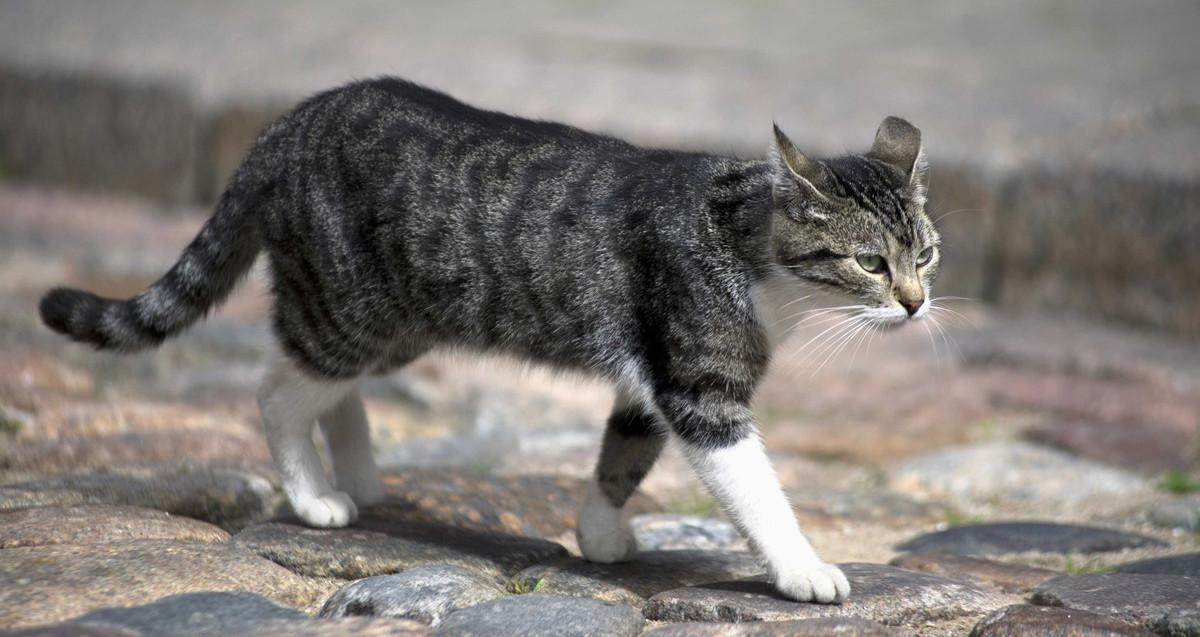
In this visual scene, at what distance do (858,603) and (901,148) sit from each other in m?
1.06

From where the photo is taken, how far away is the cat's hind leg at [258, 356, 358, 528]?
11.1 feet

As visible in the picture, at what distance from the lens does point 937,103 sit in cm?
666

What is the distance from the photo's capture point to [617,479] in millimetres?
3381

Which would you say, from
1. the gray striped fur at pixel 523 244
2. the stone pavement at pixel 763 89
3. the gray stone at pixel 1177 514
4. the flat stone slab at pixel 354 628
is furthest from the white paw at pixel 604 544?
the stone pavement at pixel 763 89

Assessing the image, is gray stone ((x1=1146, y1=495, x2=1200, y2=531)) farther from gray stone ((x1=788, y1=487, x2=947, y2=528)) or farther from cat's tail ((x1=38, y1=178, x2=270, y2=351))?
cat's tail ((x1=38, y1=178, x2=270, y2=351))

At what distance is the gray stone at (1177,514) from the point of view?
12.4 feet

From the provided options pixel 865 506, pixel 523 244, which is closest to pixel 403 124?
pixel 523 244

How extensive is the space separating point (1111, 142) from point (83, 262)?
441 centimetres

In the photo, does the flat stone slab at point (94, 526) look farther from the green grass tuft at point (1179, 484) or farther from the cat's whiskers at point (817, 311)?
the green grass tuft at point (1179, 484)

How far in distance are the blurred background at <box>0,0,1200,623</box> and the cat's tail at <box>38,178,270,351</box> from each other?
388 mm

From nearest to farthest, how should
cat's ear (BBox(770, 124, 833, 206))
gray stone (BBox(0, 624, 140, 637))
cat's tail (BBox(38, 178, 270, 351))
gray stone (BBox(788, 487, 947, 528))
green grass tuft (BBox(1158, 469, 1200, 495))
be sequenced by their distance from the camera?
gray stone (BBox(0, 624, 140, 637))
cat's ear (BBox(770, 124, 833, 206))
cat's tail (BBox(38, 178, 270, 351))
gray stone (BBox(788, 487, 947, 528))
green grass tuft (BBox(1158, 469, 1200, 495))

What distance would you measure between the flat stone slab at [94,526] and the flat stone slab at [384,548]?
123 mm

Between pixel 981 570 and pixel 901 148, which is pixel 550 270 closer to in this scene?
pixel 901 148

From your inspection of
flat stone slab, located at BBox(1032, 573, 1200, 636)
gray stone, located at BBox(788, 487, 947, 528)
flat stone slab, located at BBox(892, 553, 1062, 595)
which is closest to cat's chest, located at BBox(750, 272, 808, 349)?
flat stone slab, located at BBox(892, 553, 1062, 595)
